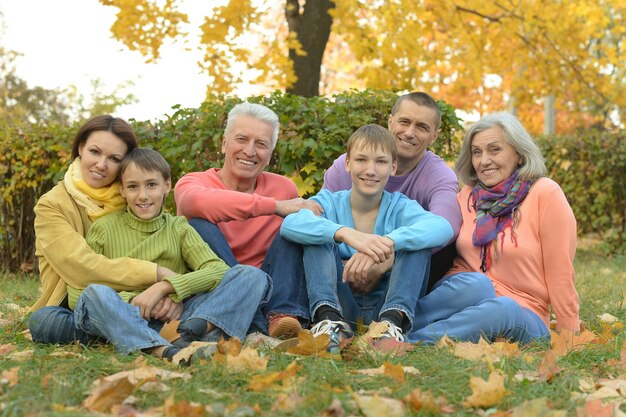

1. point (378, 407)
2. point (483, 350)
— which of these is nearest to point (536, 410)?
point (378, 407)

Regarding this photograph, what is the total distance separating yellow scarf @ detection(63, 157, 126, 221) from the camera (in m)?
4.26

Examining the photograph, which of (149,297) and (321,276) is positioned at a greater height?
(321,276)

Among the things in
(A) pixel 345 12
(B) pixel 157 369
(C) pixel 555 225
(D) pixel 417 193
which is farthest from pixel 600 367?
(A) pixel 345 12

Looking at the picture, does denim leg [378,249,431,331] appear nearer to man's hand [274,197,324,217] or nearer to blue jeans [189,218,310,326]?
blue jeans [189,218,310,326]

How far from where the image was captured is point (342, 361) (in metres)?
3.58

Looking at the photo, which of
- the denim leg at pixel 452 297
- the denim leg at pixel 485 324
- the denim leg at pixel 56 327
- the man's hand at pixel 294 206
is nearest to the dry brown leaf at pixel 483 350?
the denim leg at pixel 485 324

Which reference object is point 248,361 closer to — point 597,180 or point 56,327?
point 56,327

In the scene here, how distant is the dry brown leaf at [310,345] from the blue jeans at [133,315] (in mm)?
476

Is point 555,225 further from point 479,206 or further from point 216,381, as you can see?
point 216,381

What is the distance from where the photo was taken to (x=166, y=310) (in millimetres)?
4062

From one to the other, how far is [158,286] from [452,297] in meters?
1.55

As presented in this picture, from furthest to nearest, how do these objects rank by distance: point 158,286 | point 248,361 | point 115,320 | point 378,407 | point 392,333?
point 158,286 < point 392,333 < point 115,320 < point 248,361 < point 378,407

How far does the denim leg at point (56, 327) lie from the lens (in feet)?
13.1

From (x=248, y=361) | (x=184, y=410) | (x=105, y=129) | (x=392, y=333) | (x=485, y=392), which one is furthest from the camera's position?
(x=105, y=129)
